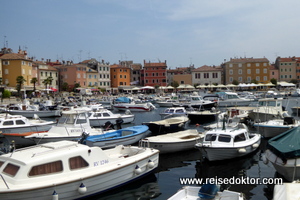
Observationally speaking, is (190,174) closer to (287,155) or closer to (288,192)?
(287,155)

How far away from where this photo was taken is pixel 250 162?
1744 cm

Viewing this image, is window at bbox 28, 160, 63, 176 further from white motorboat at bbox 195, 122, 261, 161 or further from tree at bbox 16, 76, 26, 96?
tree at bbox 16, 76, 26, 96

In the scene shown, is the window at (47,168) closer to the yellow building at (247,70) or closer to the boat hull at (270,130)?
the boat hull at (270,130)

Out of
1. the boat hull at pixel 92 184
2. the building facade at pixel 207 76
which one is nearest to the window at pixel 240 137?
the boat hull at pixel 92 184

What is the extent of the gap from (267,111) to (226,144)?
15.4m

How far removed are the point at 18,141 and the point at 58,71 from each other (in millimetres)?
74221

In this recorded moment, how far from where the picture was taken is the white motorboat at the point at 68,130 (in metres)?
20.4

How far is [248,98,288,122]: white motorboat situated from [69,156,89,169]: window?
20383 millimetres

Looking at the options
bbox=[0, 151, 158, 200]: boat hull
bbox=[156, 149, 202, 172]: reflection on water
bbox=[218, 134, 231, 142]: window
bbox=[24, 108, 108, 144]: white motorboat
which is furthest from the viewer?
bbox=[24, 108, 108, 144]: white motorboat

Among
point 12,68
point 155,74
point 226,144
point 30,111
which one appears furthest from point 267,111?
point 155,74

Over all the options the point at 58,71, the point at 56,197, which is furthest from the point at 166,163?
the point at 58,71

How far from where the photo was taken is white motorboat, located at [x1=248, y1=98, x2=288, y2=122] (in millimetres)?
29027

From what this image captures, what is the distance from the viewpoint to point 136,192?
13.4 meters

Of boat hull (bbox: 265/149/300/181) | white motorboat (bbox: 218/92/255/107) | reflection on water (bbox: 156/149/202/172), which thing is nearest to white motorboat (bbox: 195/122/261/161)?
reflection on water (bbox: 156/149/202/172)
